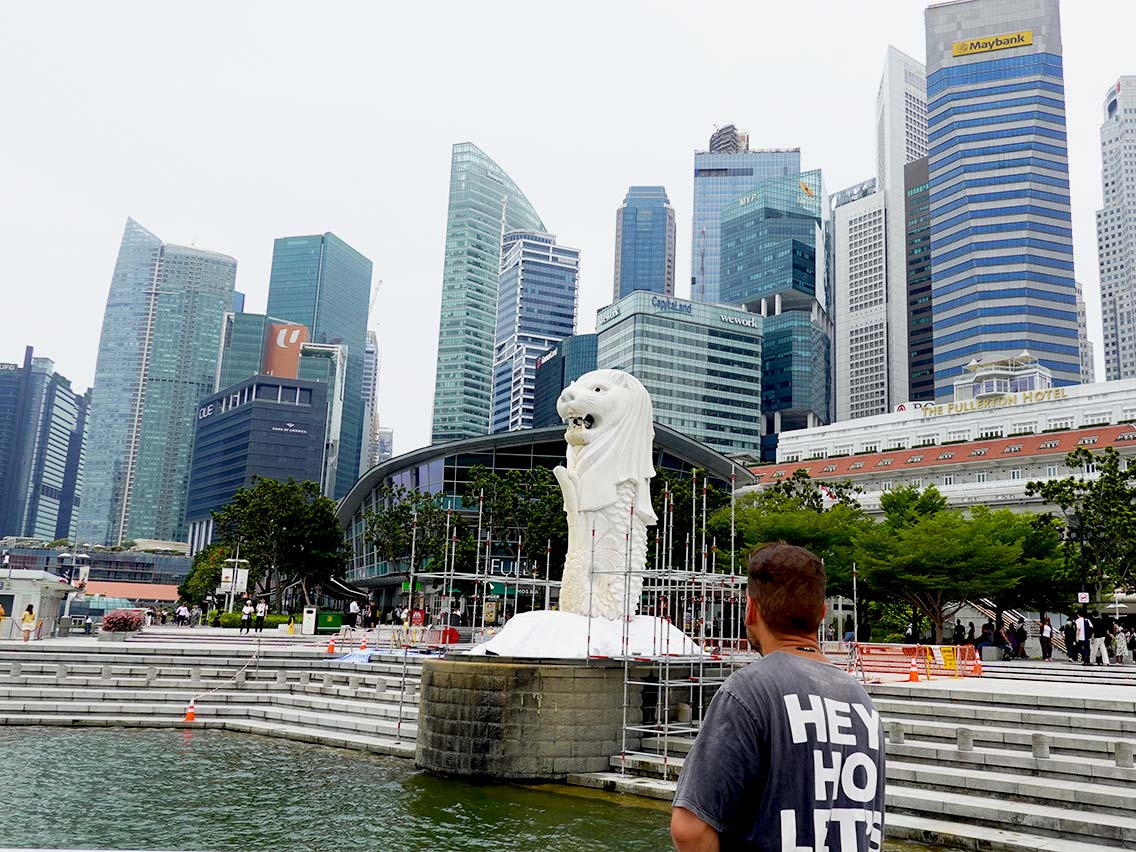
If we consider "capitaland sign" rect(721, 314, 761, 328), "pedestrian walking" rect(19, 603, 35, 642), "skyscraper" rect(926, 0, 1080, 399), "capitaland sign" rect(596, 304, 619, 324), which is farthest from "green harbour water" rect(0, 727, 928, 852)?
"skyscraper" rect(926, 0, 1080, 399)

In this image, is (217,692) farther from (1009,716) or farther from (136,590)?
(136,590)

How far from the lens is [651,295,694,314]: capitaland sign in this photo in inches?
5221

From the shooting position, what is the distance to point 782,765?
2.95 meters

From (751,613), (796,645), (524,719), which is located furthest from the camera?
(524,719)

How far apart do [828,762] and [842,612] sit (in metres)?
54.2

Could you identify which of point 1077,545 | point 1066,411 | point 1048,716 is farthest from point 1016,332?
point 1048,716

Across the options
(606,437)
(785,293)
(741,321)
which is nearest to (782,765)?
(606,437)

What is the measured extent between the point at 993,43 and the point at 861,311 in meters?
54.3

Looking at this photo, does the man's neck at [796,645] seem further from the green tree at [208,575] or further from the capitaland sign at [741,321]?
the capitaland sign at [741,321]

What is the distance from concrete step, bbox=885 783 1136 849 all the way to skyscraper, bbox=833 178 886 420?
170 m

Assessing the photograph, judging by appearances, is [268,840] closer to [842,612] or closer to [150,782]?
[150,782]

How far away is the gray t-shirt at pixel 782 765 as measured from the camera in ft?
9.52

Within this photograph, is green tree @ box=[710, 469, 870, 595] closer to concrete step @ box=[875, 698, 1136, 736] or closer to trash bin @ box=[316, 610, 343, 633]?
trash bin @ box=[316, 610, 343, 633]

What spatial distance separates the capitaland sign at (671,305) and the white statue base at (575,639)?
11750 centimetres
